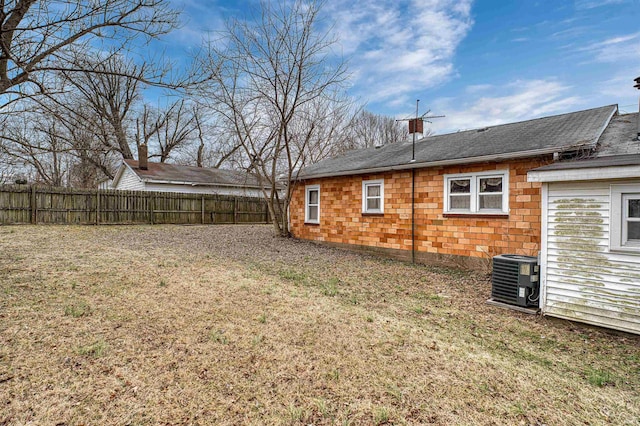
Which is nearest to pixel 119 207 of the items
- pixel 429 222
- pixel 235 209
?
pixel 235 209

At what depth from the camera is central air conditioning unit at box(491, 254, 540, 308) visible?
534 centimetres

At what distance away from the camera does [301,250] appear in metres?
10.9

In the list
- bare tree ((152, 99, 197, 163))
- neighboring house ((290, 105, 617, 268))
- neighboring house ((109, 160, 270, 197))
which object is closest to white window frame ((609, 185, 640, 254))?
neighboring house ((290, 105, 617, 268))

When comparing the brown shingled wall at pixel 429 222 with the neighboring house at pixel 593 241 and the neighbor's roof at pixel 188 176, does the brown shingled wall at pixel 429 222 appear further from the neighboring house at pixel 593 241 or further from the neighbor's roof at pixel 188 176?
the neighbor's roof at pixel 188 176

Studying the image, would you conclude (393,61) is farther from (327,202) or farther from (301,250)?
(301,250)

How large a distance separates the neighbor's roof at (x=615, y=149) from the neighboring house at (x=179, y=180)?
1589 centimetres

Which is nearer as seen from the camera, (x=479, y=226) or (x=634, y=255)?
(x=634, y=255)

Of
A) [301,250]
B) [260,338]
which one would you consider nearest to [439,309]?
[260,338]

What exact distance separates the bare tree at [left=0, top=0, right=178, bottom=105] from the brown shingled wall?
264 inches

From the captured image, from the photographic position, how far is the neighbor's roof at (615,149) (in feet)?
14.7

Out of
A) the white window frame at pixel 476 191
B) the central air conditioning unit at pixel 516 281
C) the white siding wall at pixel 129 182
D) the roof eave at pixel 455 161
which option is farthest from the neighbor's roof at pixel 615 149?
the white siding wall at pixel 129 182

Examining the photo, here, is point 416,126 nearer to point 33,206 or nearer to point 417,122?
point 417,122

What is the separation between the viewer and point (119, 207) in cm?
1689

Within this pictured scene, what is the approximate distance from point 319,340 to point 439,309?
2.35 meters
